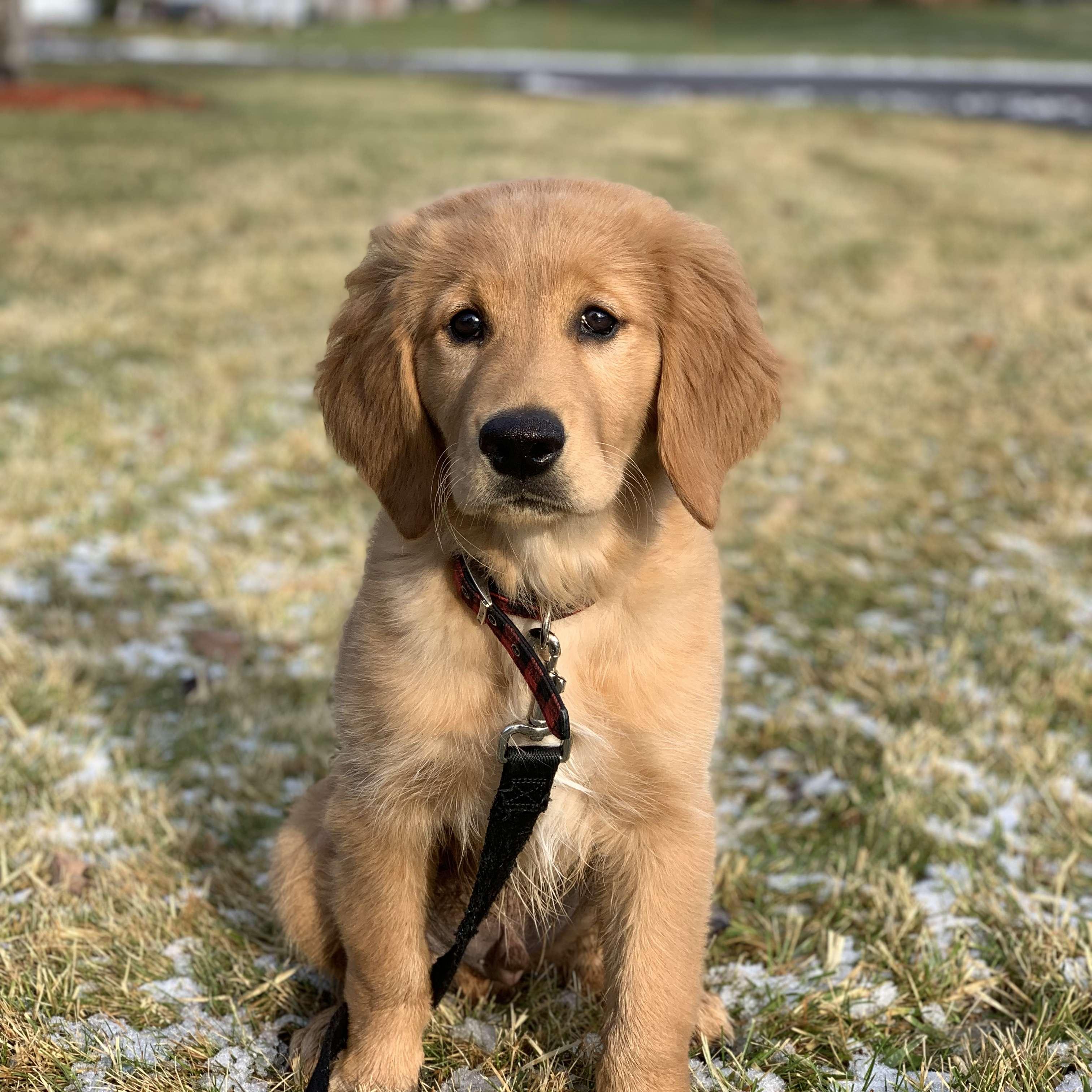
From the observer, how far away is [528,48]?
102 feet

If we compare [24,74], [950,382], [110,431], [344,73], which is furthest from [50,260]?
[344,73]

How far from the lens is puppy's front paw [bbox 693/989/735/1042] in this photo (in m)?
2.25

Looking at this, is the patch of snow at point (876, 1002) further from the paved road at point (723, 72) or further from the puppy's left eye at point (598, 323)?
the paved road at point (723, 72)

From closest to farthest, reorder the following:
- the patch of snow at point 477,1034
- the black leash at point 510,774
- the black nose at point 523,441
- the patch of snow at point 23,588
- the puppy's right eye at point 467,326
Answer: the black nose at point 523,441, the black leash at point 510,774, the puppy's right eye at point 467,326, the patch of snow at point 477,1034, the patch of snow at point 23,588

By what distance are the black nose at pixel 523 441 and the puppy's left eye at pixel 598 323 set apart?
0.27m

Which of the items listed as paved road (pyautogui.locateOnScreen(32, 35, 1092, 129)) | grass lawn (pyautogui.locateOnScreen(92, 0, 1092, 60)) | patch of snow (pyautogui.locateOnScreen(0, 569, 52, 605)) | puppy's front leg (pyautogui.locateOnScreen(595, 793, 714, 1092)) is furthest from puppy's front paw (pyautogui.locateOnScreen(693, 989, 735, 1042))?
→ grass lawn (pyautogui.locateOnScreen(92, 0, 1092, 60))

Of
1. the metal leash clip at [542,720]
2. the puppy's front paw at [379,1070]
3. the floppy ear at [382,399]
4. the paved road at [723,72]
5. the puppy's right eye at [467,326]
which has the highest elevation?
the paved road at [723,72]

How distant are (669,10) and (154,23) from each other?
55.4ft

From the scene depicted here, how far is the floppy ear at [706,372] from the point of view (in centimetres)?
209

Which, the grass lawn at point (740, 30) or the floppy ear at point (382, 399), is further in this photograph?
the grass lawn at point (740, 30)

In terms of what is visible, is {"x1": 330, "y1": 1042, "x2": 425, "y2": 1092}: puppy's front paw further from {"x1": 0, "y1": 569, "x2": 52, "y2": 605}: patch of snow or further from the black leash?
{"x1": 0, "y1": 569, "x2": 52, "y2": 605}: patch of snow

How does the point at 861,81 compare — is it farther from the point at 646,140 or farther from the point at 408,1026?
the point at 408,1026

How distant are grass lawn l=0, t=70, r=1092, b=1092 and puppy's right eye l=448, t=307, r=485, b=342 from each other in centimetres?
128

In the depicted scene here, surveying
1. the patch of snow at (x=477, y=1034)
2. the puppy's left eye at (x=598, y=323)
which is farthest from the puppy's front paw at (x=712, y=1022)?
the puppy's left eye at (x=598, y=323)
